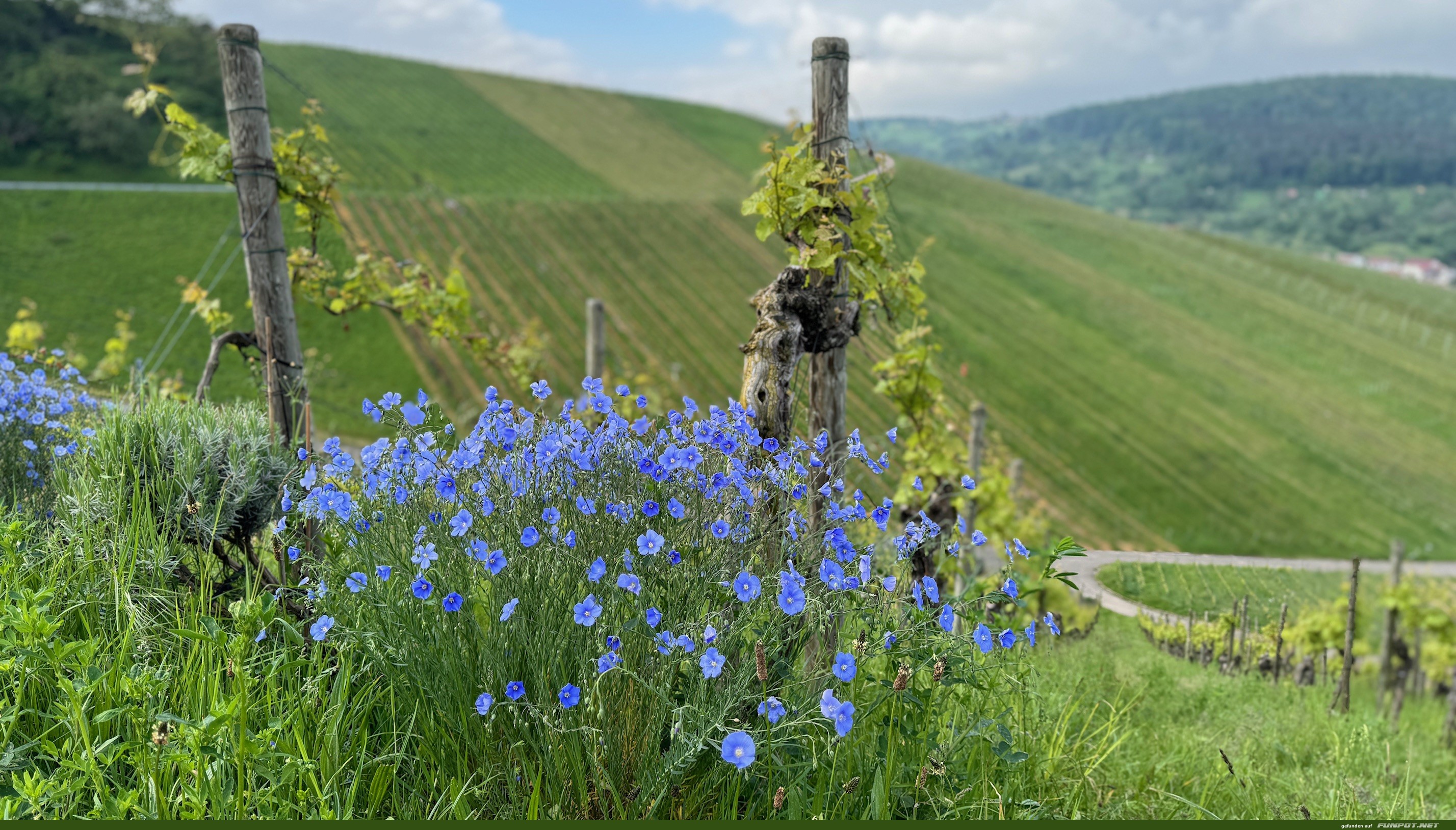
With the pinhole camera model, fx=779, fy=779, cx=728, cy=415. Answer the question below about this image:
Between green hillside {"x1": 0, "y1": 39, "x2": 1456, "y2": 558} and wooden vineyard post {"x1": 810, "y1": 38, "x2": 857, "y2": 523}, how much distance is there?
4.57 ft

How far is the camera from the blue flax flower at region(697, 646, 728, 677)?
1.65 metres

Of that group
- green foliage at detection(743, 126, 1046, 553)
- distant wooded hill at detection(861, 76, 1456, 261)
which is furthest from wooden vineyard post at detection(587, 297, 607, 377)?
distant wooded hill at detection(861, 76, 1456, 261)

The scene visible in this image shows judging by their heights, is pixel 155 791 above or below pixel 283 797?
above

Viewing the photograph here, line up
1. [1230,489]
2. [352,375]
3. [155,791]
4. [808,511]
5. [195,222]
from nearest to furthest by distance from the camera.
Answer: [155,791], [808,511], [352,375], [1230,489], [195,222]

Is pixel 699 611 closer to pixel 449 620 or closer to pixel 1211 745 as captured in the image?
pixel 449 620

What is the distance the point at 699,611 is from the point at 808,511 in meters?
0.68

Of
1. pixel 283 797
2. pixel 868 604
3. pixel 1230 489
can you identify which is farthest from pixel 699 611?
pixel 1230 489

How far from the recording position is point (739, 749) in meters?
1.54

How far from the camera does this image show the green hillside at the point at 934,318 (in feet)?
62.4

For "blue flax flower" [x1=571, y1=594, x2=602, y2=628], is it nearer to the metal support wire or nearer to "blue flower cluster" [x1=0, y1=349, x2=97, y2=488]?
"blue flower cluster" [x1=0, y1=349, x2=97, y2=488]

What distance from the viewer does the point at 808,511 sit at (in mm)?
2510

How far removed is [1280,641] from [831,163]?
343 cm

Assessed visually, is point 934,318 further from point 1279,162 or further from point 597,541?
point 1279,162

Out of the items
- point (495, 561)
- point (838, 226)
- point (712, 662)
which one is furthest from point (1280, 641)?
point (495, 561)
